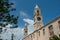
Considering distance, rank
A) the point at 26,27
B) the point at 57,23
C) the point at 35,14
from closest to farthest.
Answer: the point at 57,23
the point at 35,14
the point at 26,27

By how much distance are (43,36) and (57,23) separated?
10389 mm

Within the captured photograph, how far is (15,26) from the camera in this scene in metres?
20.9

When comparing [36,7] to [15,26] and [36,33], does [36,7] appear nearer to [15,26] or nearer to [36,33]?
[36,33]

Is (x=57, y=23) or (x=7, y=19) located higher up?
(x=57, y=23)

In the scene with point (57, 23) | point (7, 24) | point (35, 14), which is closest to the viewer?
point (7, 24)

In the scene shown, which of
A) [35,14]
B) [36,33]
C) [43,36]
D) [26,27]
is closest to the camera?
[43,36]

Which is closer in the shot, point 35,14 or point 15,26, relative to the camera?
point 15,26

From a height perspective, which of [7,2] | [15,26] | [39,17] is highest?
[39,17]

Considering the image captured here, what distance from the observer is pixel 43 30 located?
Answer: 57.4 m

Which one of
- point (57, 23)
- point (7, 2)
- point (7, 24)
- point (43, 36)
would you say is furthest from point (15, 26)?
point (43, 36)

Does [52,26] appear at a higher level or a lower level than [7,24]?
higher

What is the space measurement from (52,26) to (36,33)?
1548 cm

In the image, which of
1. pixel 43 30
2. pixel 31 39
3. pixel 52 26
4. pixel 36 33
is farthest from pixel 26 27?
pixel 52 26

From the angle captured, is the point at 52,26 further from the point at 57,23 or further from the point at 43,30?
the point at 43,30
